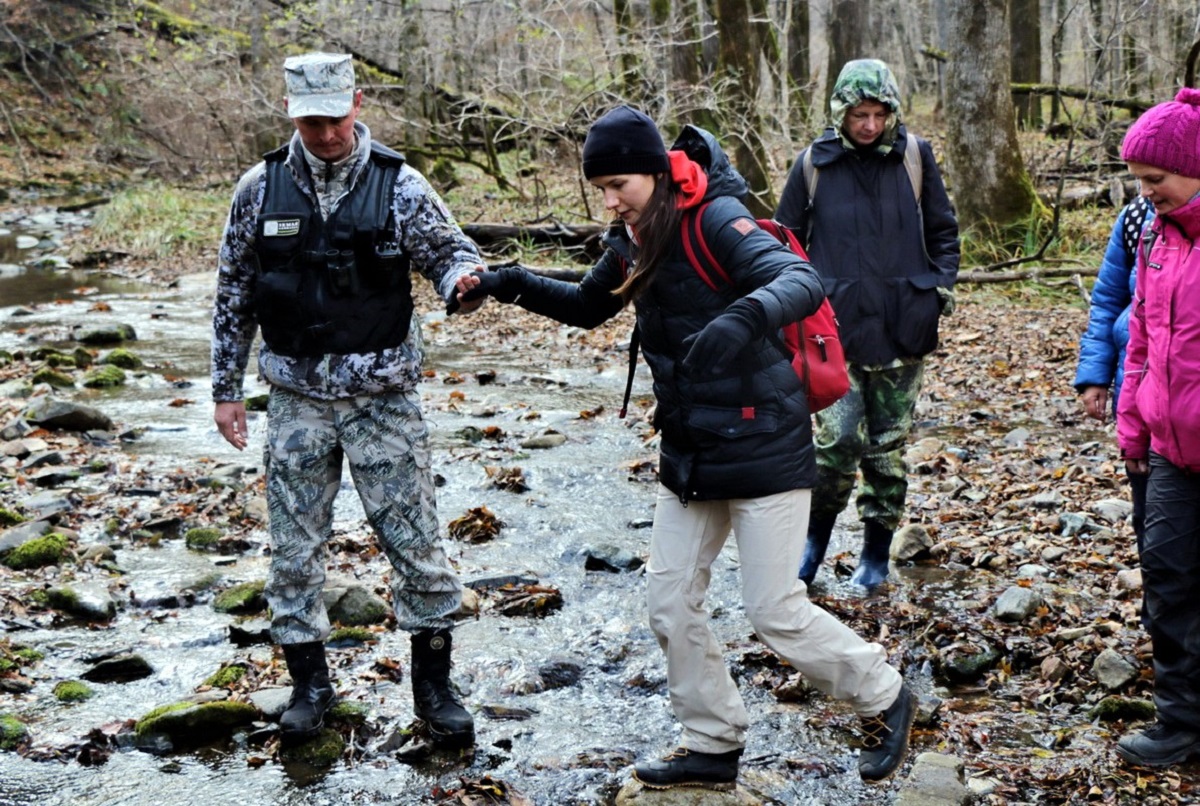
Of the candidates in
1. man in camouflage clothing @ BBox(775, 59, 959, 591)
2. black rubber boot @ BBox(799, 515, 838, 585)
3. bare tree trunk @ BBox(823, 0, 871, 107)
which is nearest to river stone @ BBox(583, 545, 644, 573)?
black rubber boot @ BBox(799, 515, 838, 585)

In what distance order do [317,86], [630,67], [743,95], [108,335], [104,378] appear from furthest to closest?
1. [630,67]
2. [743,95]
3. [108,335]
4. [104,378]
5. [317,86]

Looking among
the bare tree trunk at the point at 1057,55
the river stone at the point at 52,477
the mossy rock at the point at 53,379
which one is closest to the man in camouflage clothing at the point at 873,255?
the river stone at the point at 52,477

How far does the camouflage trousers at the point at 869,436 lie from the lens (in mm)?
5301

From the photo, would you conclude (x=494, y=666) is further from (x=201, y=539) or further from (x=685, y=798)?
(x=201, y=539)

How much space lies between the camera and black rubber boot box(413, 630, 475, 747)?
4238 millimetres

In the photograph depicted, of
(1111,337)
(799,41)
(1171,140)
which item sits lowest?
(1111,337)

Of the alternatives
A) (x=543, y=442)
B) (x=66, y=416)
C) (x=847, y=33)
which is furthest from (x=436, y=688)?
(x=847, y=33)

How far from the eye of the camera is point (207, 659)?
5.13 metres

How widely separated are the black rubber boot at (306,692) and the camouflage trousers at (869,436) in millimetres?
2253

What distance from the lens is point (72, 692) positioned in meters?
4.68

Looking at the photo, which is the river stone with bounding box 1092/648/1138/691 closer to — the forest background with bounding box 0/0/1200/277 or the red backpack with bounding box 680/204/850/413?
the red backpack with bounding box 680/204/850/413

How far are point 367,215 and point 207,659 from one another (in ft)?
7.38

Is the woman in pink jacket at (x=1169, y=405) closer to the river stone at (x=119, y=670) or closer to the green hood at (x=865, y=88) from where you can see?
the green hood at (x=865, y=88)

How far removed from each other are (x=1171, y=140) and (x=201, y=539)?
5386 mm
